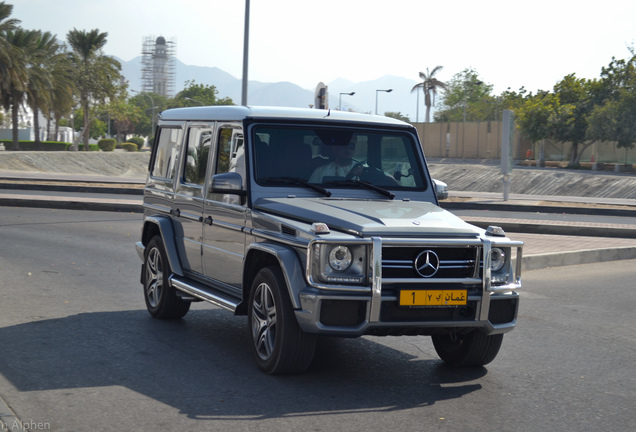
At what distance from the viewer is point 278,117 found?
649 cm

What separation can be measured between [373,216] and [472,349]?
127 centimetres

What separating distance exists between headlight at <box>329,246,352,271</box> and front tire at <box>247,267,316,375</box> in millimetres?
432

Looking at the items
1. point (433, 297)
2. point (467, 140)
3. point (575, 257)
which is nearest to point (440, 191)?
point (433, 297)

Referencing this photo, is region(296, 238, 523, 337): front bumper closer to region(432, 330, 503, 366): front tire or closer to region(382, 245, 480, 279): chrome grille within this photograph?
region(382, 245, 480, 279): chrome grille

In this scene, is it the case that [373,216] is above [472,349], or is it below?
above

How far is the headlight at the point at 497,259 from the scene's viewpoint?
18.2ft

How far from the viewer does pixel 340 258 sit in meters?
5.19

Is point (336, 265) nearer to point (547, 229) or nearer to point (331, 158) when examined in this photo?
point (331, 158)

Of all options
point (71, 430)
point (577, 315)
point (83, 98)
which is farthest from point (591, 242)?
point (83, 98)

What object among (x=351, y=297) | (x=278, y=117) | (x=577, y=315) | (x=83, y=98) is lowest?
(x=577, y=315)

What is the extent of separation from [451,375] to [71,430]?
2.68 metres

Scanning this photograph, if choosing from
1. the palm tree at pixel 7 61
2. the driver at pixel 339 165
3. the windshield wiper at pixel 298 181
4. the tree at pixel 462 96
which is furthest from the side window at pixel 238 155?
the tree at pixel 462 96

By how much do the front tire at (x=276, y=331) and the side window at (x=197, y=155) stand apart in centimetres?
167

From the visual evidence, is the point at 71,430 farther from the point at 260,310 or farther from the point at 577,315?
the point at 577,315
